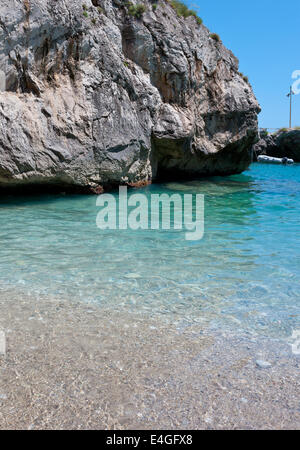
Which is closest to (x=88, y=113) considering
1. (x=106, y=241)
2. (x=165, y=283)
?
(x=106, y=241)

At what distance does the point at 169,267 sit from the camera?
240 inches

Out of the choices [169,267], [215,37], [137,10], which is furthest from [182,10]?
[169,267]

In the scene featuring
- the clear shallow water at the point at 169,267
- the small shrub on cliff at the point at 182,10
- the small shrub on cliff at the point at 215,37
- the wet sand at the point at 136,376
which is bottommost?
the wet sand at the point at 136,376

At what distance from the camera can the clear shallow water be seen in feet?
14.8

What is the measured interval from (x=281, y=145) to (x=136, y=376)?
2214 inches

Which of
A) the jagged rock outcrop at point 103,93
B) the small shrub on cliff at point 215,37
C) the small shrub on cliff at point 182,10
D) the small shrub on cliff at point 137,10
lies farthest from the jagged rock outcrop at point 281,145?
the small shrub on cliff at point 137,10

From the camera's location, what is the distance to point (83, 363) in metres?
3.26

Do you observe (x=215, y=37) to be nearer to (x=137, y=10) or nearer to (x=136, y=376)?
(x=137, y=10)

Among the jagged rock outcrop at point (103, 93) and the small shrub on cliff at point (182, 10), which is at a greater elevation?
the small shrub on cliff at point (182, 10)

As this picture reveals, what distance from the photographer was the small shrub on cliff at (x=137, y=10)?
53.4ft

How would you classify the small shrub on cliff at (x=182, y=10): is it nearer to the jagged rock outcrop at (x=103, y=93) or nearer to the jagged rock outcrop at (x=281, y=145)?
the jagged rock outcrop at (x=103, y=93)

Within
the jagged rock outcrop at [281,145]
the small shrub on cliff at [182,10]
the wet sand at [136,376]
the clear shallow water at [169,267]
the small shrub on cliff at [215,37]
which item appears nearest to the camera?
the wet sand at [136,376]

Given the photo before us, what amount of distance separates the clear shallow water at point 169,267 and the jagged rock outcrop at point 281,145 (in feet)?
152

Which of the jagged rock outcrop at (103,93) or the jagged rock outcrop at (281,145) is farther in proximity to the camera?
the jagged rock outcrop at (281,145)
